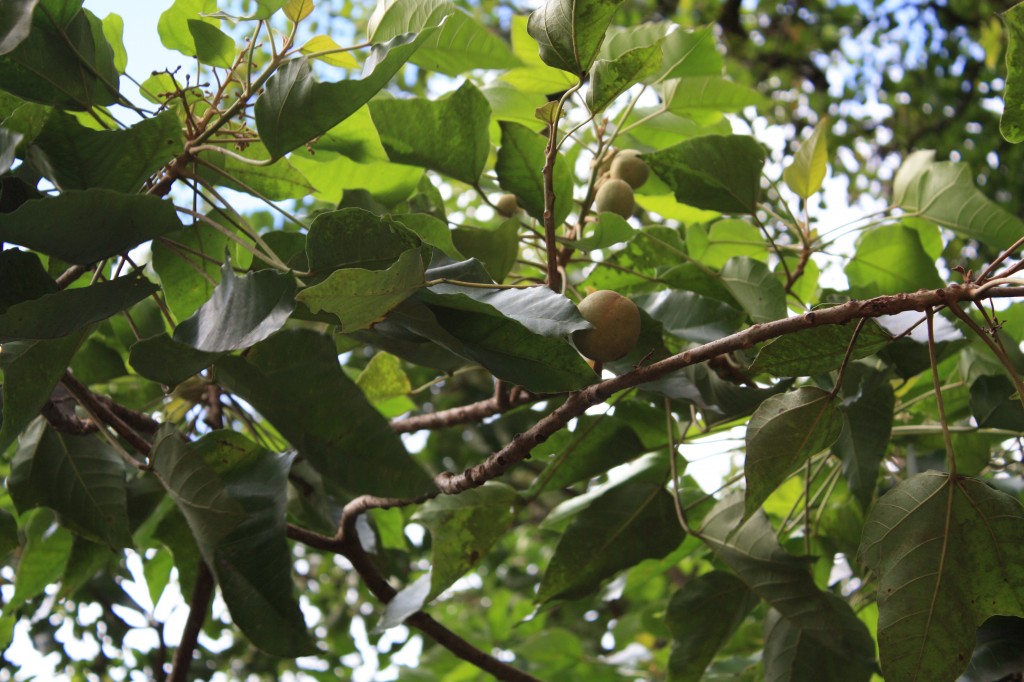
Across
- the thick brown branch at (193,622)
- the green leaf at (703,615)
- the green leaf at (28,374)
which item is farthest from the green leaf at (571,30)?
the thick brown branch at (193,622)

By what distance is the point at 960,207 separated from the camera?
0.83 metres

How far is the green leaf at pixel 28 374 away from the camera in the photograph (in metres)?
0.54

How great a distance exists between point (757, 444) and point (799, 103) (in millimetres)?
2783

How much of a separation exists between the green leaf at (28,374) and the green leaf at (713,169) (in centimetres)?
44

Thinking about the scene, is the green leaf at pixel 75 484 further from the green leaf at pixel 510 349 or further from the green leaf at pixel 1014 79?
the green leaf at pixel 1014 79

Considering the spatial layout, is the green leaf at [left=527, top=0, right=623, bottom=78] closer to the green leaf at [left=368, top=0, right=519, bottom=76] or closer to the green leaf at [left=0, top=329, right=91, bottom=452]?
the green leaf at [left=368, top=0, right=519, bottom=76]

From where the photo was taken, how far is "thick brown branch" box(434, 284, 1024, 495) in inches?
18.5

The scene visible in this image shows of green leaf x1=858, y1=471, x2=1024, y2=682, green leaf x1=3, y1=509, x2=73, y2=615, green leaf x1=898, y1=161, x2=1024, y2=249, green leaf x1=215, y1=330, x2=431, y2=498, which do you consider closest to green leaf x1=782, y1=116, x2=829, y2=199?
green leaf x1=898, y1=161, x2=1024, y2=249

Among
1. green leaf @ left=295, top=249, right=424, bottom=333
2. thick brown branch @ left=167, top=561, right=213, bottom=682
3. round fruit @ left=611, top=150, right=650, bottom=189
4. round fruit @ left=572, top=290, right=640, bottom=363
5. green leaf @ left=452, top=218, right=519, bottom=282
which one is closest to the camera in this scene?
green leaf @ left=295, top=249, right=424, bottom=333

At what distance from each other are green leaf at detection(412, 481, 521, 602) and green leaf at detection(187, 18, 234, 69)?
38 cm

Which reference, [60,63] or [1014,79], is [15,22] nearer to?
[60,63]

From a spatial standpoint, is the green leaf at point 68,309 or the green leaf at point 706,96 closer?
the green leaf at point 68,309

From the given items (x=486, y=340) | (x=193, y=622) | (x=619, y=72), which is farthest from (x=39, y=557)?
(x=619, y=72)

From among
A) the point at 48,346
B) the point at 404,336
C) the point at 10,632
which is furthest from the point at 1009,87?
the point at 10,632
